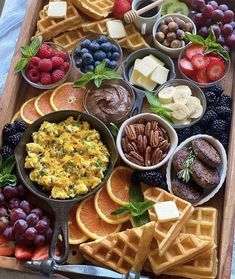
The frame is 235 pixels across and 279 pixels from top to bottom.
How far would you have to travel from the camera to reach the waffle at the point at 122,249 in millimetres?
1583

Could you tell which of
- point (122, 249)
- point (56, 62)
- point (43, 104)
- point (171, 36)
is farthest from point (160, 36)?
point (122, 249)

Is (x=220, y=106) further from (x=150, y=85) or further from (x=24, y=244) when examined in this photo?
(x=24, y=244)

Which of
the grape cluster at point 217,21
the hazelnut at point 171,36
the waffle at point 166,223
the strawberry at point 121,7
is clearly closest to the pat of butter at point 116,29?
the strawberry at point 121,7

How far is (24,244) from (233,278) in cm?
69

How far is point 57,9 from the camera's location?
6.63 feet

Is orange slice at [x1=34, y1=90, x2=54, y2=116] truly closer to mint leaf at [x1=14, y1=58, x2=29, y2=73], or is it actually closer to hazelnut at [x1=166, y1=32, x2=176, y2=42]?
mint leaf at [x1=14, y1=58, x2=29, y2=73]

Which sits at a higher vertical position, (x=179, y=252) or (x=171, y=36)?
(x=171, y=36)

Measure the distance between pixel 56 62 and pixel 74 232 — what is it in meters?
0.61

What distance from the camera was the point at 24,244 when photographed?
1.67 metres

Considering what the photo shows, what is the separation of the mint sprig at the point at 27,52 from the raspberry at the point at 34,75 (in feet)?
0.11

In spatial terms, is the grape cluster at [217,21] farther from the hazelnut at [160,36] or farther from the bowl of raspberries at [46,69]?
the bowl of raspberries at [46,69]

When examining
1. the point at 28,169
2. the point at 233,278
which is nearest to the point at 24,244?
the point at 28,169

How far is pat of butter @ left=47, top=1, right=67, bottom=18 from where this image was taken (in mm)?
2010

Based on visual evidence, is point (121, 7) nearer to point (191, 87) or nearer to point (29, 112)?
point (191, 87)
